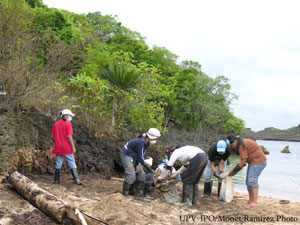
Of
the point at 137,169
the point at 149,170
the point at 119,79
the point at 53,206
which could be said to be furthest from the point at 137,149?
the point at 119,79

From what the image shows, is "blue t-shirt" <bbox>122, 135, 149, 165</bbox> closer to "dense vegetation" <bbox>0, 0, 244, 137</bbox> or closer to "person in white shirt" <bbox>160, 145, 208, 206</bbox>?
"person in white shirt" <bbox>160, 145, 208, 206</bbox>

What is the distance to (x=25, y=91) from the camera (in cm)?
845

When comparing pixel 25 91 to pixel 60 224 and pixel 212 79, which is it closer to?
pixel 60 224

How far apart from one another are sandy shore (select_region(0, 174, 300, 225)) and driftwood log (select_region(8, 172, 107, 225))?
0.38 feet

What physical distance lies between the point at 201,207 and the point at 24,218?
13.3 ft

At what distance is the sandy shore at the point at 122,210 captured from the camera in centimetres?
526

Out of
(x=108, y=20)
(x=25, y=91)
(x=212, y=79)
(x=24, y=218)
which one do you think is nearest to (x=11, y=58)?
(x=25, y=91)

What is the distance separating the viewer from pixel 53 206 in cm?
501

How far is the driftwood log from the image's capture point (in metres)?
4.73

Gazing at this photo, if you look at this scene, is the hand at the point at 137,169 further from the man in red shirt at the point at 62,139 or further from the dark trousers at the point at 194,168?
the man in red shirt at the point at 62,139

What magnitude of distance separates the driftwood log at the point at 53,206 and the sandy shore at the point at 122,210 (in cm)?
11

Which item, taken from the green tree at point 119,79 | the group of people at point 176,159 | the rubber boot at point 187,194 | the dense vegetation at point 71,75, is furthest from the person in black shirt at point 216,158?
the green tree at point 119,79

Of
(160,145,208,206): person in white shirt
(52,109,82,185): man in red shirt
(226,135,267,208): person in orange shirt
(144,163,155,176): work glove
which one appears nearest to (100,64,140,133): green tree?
(52,109,82,185): man in red shirt

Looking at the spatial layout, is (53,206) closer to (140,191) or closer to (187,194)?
(140,191)
